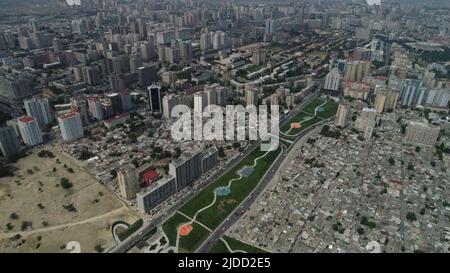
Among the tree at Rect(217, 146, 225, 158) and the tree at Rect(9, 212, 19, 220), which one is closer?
the tree at Rect(9, 212, 19, 220)

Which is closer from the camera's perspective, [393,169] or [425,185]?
[425,185]

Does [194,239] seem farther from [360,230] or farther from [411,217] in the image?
[411,217]

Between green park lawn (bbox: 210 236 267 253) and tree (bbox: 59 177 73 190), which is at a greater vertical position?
tree (bbox: 59 177 73 190)

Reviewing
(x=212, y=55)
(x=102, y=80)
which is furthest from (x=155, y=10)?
(x=102, y=80)

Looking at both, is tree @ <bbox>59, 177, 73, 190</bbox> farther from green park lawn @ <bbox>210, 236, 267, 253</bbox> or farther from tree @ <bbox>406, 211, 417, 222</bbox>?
tree @ <bbox>406, 211, 417, 222</bbox>

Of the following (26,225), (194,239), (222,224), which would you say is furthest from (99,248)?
(222,224)

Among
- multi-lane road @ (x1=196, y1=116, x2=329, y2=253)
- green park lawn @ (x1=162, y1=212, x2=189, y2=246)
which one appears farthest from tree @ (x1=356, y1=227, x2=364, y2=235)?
green park lawn @ (x1=162, y1=212, x2=189, y2=246)

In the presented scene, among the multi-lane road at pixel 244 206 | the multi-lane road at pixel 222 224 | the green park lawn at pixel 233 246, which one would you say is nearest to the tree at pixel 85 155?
the multi-lane road at pixel 222 224

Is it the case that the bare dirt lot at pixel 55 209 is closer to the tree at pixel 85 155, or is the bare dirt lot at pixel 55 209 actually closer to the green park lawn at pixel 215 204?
the tree at pixel 85 155

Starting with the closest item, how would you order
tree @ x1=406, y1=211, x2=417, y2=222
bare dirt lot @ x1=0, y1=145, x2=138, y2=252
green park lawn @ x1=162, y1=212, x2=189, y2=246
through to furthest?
bare dirt lot @ x1=0, y1=145, x2=138, y2=252
green park lawn @ x1=162, y1=212, x2=189, y2=246
tree @ x1=406, y1=211, x2=417, y2=222
